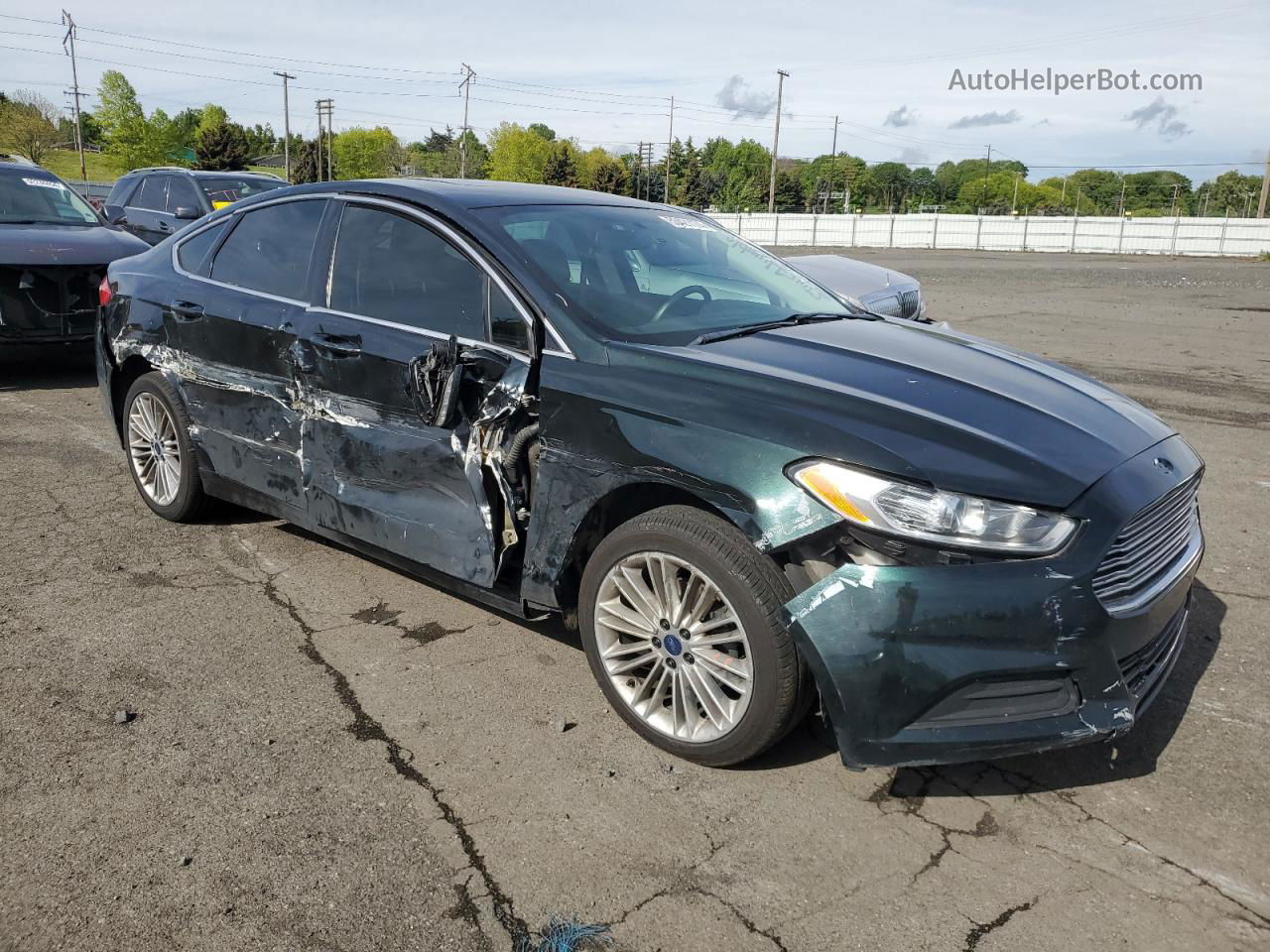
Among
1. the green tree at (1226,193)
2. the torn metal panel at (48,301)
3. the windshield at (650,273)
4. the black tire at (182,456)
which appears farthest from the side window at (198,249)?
the green tree at (1226,193)

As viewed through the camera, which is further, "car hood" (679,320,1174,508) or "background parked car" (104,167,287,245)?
"background parked car" (104,167,287,245)

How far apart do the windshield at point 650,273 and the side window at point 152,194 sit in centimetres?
1212

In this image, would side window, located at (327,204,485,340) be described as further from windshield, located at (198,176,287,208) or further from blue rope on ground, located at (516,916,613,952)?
windshield, located at (198,176,287,208)

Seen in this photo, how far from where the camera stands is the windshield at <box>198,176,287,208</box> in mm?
13818

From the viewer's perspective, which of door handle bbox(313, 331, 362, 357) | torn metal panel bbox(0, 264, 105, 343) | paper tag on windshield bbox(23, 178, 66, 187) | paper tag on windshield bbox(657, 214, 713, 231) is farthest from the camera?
paper tag on windshield bbox(23, 178, 66, 187)

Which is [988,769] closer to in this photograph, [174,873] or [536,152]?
[174,873]

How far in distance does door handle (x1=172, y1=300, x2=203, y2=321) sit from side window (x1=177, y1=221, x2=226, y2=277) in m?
0.16

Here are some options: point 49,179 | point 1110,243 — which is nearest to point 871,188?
point 1110,243

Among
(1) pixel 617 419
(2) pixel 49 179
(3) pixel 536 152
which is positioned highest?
(3) pixel 536 152

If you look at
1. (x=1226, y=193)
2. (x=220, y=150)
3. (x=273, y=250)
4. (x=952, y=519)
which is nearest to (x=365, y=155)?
(x=220, y=150)

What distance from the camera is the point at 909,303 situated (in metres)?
8.01

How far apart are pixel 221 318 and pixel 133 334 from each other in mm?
904

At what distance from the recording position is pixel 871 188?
143500 mm

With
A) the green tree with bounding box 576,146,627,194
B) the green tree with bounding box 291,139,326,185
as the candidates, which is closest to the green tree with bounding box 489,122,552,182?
the green tree with bounding box 576,146,627,194
